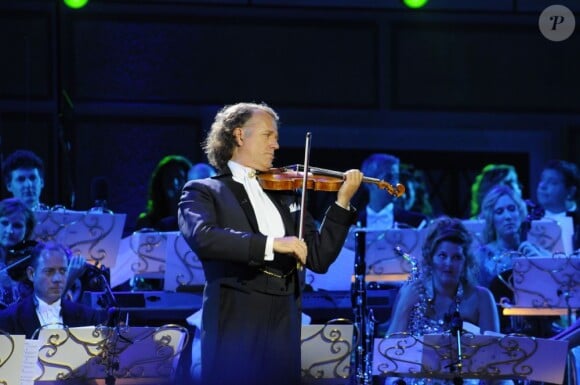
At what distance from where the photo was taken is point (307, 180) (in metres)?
4.35

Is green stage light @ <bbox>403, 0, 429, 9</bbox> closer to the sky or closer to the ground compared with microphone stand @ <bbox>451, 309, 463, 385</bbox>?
closer to the sky

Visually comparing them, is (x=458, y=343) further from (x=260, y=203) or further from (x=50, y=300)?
(x=50, y=300)

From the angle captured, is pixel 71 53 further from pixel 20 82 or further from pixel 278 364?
pixel 278 364

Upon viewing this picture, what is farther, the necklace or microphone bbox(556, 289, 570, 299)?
microphone bbox(556, 289, 570, 299)

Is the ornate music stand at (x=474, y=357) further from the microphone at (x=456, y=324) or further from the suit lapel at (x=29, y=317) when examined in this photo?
the suit lapel at (x=29, y=317)

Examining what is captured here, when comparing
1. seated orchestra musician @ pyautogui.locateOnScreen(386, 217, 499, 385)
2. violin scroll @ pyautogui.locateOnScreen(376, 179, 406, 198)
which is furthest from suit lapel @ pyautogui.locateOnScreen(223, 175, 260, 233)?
seated orchestra musician @ pyautogui.locateOnScreen(386, 217, 499, 385)

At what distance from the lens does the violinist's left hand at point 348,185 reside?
4.36m

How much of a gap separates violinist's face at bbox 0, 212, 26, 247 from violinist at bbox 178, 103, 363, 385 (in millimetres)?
2239

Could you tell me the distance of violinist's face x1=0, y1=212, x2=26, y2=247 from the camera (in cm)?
647

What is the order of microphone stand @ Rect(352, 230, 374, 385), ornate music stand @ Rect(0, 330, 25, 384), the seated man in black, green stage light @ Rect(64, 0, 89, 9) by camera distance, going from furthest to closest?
green stage light @ Rect(64, 0, 89, 9)
the seated man in black
microphone stand @ Rect(352, 230, 374, 385)
ornate music stand @ Rect(0, 330, 25, 384)

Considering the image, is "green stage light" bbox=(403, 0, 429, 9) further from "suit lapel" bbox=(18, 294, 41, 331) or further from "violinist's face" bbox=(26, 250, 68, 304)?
"suit lapel" bbox=(18, 294, 41, 331)

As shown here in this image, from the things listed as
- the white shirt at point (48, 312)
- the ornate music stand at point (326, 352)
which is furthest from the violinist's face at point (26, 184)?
the ornate music stand at point (326, 352)

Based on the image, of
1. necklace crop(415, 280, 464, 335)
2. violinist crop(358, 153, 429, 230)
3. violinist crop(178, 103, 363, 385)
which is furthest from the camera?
violinist crop(358, 153, 429, 230)

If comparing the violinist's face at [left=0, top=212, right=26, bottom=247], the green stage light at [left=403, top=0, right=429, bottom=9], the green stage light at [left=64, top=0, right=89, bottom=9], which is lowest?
the violinist's face at [left=0, top=212, right=26, bottom=247]
